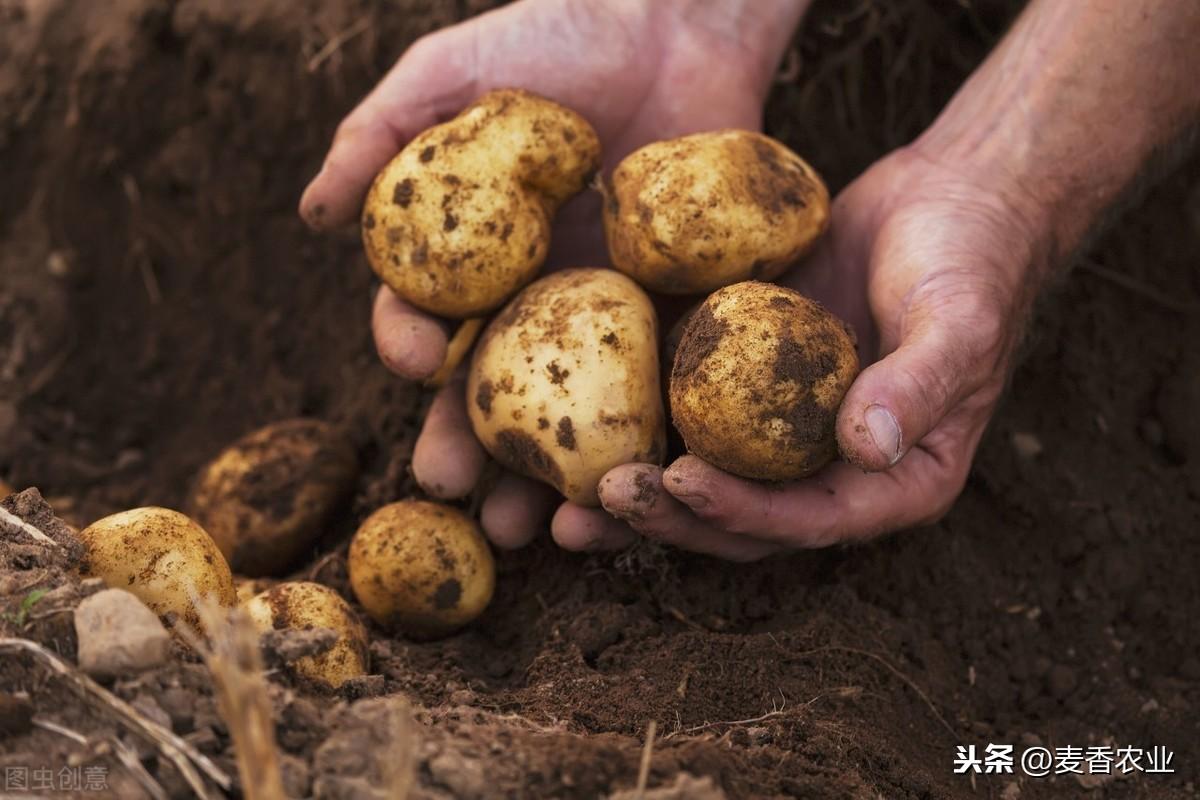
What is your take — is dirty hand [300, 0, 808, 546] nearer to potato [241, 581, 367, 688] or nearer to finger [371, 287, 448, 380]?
finger [371, 287, 448, 380]

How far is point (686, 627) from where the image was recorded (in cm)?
233

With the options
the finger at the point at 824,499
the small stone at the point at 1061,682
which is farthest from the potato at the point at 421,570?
the small stone at the point at 1061,682

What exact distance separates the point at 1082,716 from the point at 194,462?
2.26 metres

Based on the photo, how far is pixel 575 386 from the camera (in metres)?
2.23

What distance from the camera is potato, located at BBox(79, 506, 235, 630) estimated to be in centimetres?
196

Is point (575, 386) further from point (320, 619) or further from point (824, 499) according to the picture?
point (320, 619)

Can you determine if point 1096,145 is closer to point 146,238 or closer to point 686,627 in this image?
point 686,627

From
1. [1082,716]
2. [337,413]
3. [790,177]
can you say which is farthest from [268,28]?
[1082,716]

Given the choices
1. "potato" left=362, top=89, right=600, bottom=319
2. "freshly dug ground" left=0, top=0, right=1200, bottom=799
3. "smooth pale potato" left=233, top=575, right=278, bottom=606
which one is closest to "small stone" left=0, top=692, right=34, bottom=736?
"freshly dug ground" left=0, top=0, right=1200, bottom=799

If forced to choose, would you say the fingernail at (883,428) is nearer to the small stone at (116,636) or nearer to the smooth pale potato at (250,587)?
the small stone at (116,636)

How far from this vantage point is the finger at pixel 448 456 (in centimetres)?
248

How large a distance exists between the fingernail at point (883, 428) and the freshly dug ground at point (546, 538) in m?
0.46

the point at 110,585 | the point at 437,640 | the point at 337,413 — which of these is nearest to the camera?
the point at 110,585

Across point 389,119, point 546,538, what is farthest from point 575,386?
point 389,119
